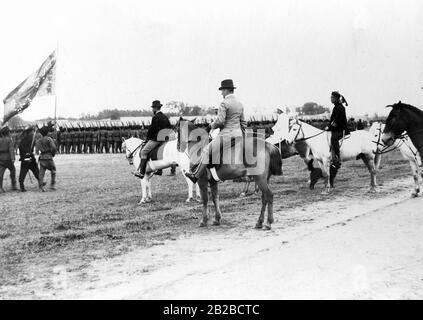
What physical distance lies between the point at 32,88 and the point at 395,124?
15.4 metres

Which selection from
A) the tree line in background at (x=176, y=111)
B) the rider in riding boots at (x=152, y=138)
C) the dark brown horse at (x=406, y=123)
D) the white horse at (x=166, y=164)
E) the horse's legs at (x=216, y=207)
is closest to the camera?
the horse's legs at (x=216, y=207)

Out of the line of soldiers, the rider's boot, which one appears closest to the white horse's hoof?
the rider's boot

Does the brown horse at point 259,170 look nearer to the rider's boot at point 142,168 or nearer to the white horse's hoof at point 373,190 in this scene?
the rider's boot at point 142,168

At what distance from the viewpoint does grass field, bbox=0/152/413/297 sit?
7.10 meters

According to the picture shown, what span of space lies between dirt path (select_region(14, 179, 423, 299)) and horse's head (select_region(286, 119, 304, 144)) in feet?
18.6

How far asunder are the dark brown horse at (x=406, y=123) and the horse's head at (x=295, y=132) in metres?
3.80

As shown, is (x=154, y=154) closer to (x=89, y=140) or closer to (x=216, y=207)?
(x=216, y=207)

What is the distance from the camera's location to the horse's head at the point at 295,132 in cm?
1438

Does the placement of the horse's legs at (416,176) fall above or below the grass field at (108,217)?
above

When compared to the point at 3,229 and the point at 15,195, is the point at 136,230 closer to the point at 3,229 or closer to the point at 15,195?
the point at 3,229

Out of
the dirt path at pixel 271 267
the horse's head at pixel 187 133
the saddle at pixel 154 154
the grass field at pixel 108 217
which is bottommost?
the grass field at pixel 108 217

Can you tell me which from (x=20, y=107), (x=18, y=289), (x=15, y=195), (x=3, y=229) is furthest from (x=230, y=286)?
(x=20, y=107)

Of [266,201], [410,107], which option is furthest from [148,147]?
[410,107]

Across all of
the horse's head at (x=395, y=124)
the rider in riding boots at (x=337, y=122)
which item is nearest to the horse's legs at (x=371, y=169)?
the rider in riding boots at (x=337, y=122)
